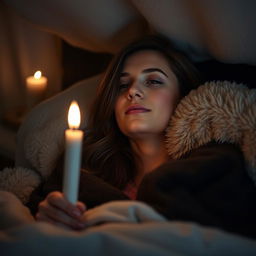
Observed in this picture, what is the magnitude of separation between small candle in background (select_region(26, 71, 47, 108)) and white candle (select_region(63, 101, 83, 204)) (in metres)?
0.76

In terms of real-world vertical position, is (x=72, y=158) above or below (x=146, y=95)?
below

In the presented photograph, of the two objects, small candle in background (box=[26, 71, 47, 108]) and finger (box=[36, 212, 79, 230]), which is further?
small candle in background (box=[26, 71, 47, 108])

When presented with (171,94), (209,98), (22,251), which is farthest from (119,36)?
(22,251)

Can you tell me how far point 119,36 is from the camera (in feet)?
3.67

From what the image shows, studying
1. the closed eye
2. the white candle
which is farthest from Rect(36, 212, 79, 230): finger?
the closed eye

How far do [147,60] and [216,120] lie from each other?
299 mm

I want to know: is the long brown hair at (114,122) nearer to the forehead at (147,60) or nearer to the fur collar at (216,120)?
the forehead at (147,60)

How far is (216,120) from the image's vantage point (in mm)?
834

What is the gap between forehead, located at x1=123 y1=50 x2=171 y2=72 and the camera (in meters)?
1.00

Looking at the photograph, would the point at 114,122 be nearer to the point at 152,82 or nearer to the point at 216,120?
the point at 152,82

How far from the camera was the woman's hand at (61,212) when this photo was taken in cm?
67

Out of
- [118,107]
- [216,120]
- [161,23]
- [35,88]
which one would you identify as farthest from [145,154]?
[35,88]

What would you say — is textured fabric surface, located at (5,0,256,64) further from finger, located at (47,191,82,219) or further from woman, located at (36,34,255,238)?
finger, located at (47,191,82,219)

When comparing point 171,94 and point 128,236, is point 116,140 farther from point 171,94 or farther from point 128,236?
point 128,236
